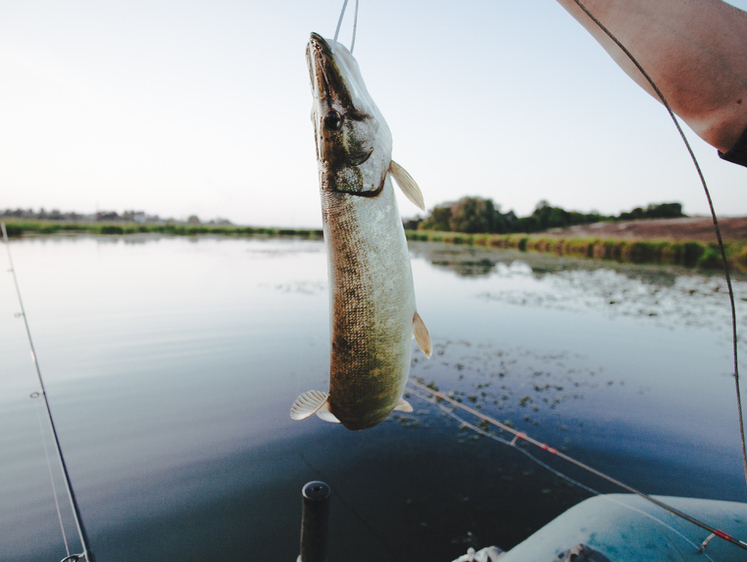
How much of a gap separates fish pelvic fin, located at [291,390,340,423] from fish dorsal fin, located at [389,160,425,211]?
0.95 metres

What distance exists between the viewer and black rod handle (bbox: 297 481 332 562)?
2.71 metres

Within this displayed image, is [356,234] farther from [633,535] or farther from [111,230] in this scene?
[111,230]

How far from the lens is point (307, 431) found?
573 centimetres

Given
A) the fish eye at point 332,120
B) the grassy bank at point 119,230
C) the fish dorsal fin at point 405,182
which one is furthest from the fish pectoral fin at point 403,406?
the grassy bank at point 119,230

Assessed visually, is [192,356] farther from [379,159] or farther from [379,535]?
[379,159]

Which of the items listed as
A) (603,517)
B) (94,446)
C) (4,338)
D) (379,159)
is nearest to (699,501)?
(603,517)

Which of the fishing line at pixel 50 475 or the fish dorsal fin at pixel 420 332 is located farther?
the fishing line at pixel 50 475

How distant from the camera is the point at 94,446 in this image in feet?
16.9

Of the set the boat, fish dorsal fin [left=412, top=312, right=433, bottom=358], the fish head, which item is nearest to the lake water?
the boat

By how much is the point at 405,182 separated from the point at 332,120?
41cm

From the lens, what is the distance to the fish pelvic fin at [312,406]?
1.62 m

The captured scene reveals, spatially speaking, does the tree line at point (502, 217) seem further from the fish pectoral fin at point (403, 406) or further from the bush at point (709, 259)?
the fish pectoral fin at point (403, 406)

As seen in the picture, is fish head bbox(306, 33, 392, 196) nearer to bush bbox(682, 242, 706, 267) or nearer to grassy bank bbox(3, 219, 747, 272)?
grassy bank bbox(3, 219, 747, 272)

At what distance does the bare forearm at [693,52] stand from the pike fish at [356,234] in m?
0.82
